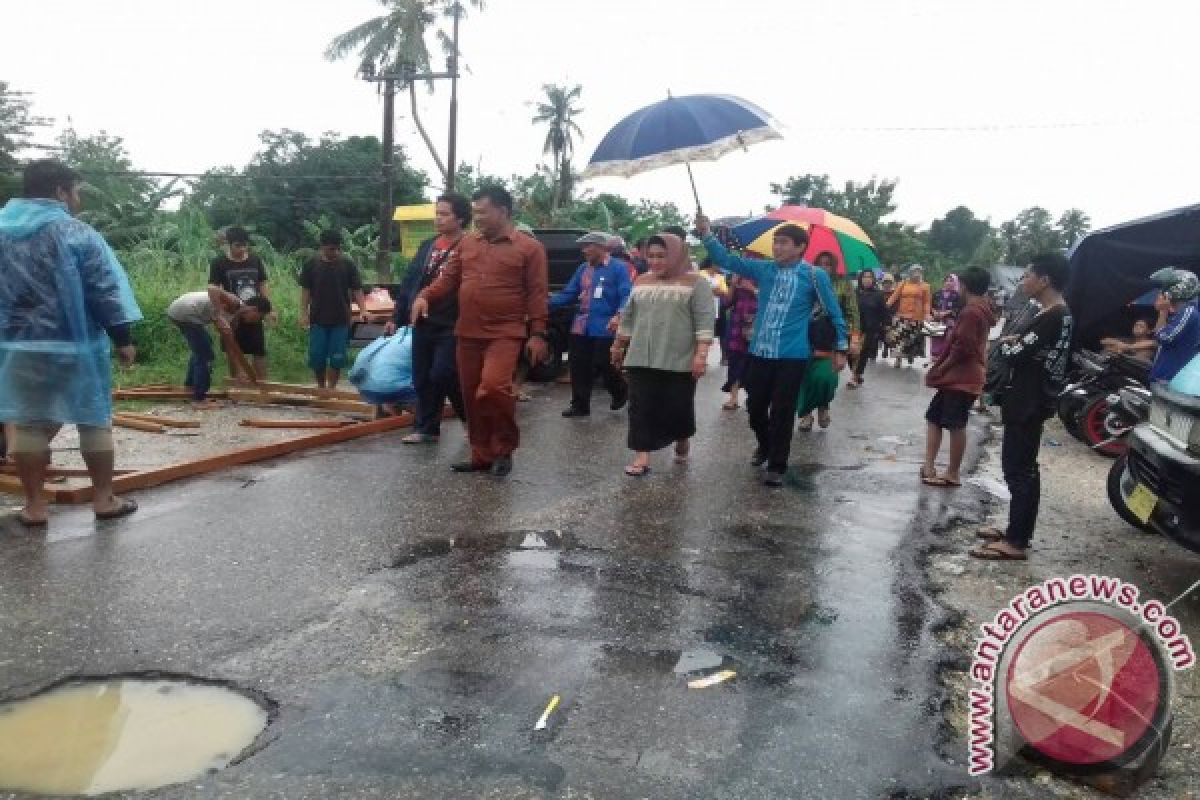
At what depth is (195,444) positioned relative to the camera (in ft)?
23.1

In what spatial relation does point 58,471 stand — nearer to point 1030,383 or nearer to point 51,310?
point 51,310

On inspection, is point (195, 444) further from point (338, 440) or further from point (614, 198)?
point (614, 198)

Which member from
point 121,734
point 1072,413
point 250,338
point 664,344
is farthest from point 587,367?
point 121,734

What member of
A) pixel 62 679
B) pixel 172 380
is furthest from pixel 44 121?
pixel 62 679

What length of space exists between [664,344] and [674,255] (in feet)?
1.87

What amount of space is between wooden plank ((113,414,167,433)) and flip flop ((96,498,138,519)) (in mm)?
2422

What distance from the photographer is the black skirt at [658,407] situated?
6191 mm

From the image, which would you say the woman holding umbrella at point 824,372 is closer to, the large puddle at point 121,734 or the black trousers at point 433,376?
the black trousers at point 433,376

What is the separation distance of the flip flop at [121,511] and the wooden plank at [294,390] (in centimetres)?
366

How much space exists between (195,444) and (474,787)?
5276 millimetres

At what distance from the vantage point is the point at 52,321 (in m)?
4.52

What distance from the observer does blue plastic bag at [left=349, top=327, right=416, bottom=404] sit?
7.85 metres

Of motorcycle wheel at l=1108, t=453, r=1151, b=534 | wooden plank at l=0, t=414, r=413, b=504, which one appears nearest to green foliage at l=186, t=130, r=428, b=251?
wooden plank at l=0, t=414, r=413, b=504

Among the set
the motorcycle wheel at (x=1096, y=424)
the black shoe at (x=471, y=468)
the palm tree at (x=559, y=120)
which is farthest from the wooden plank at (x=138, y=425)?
the palm tree at (x=559, y=120)
